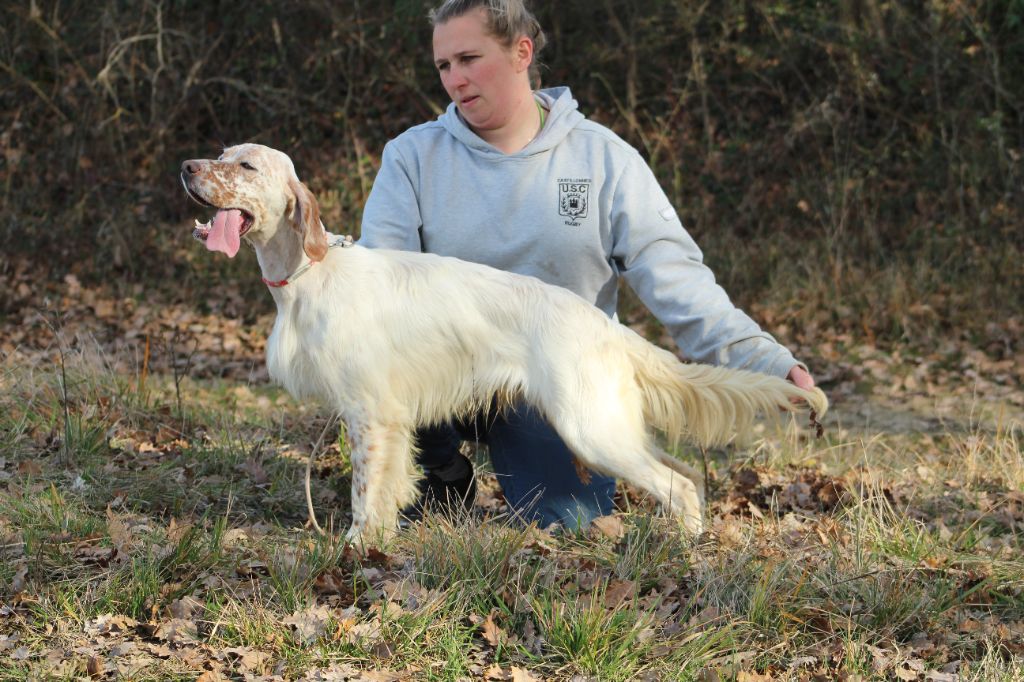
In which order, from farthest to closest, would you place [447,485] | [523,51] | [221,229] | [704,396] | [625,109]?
[625,109], [447,485], [523,51], [704,396], [221,229]

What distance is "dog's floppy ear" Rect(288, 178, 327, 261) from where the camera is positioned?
11.0 feet

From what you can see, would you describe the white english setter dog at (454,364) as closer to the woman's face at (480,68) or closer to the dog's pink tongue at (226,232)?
the dog's pink tongue at (226,232)

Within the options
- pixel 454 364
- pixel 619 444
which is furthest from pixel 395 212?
pixel 619 444

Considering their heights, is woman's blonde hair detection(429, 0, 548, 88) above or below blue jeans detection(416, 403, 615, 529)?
above


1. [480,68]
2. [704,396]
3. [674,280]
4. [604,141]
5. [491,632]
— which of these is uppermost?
[480,68]

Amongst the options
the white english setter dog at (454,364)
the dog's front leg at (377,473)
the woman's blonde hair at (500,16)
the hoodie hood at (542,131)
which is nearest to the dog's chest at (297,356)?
the white english setter dog at (454,364)

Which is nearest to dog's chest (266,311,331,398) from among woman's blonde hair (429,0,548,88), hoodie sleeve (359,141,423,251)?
hoodie sleeve (359,141,423,251)

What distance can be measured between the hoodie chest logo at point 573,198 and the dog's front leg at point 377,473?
928 mm

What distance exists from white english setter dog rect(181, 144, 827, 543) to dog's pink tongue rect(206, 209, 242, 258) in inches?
6.1

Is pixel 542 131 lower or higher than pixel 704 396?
higher

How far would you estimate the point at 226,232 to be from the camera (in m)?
3.20

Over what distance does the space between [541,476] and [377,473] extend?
2.05ft

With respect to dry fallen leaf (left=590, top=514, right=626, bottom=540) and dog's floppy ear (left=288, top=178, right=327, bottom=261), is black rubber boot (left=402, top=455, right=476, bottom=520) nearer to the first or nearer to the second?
dry fallen leaf (left=590, top=514, right=626, bottom=540)

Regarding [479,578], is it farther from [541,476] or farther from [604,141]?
[604,141]
